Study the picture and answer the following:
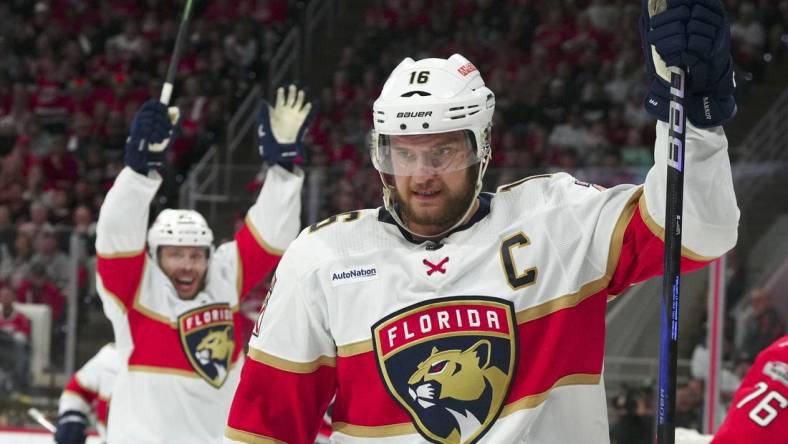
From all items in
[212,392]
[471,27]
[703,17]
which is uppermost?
[471,27]

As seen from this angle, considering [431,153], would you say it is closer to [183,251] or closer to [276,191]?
[276,191]

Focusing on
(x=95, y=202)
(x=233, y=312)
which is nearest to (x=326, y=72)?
(x=95, y=202)

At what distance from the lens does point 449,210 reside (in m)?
2.20

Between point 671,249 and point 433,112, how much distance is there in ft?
1.45

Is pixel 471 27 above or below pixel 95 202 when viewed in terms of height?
above

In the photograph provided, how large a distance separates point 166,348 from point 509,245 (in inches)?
97.6

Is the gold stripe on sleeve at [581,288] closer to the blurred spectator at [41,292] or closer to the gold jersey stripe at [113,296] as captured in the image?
the gold jersey stripe at [113,296]

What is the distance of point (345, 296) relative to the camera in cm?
220

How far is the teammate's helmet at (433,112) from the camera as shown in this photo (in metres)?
2.19

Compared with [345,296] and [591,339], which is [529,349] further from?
[345,296]

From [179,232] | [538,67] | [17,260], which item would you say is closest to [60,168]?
[17,260]

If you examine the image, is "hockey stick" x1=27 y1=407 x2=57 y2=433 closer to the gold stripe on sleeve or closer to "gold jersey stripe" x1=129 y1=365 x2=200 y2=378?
"gold jersey stripe" x1=129 y1=365 x2=200 y2=378

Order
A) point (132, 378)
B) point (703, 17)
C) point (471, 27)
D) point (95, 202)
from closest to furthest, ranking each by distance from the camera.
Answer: point (703, 17) → point (132, 378) → point (95, 202) → point (471, 27)

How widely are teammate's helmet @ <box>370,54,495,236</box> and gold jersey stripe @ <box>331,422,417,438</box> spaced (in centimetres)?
33
